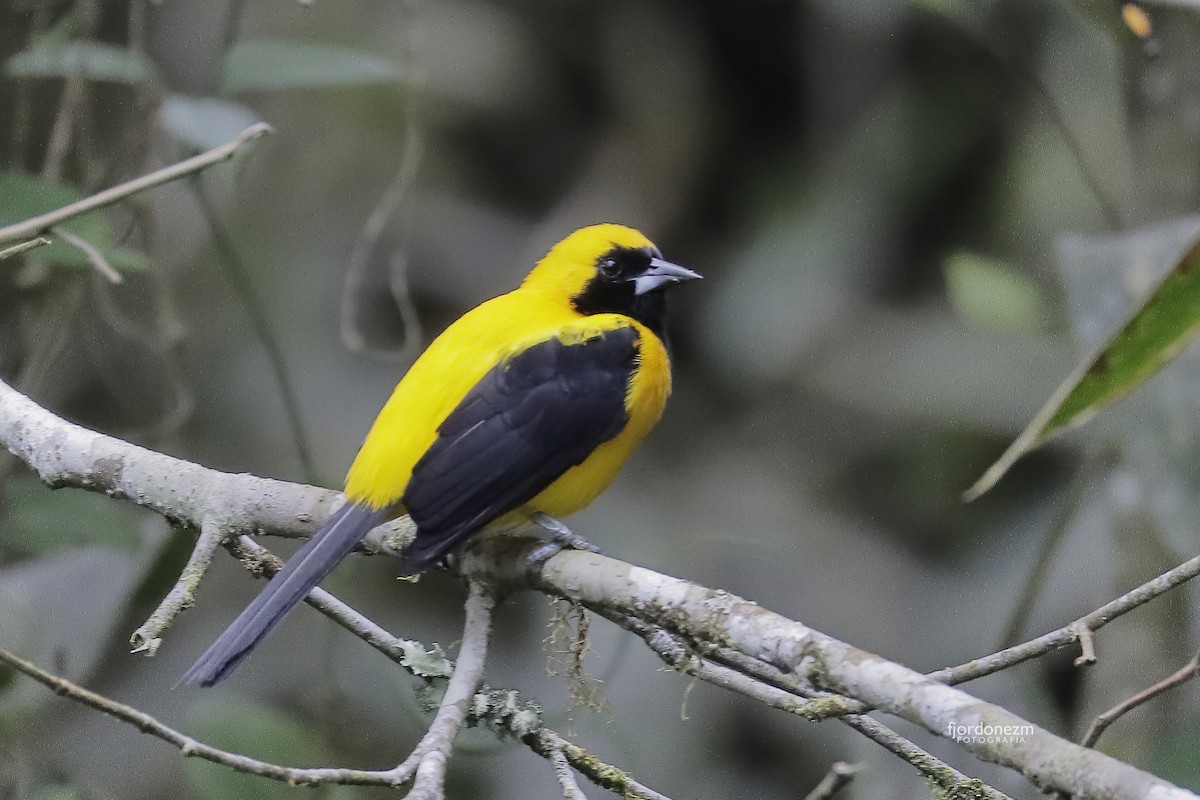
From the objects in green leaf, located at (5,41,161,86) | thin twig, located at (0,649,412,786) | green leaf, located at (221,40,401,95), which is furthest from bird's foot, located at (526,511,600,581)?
green leaf, located at (5,41,161,86)

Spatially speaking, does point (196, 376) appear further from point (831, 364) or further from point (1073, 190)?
point (1073, 190)

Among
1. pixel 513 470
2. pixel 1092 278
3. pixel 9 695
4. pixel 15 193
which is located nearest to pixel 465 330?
pixel 513 470

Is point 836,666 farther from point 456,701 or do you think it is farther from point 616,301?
point 616,301

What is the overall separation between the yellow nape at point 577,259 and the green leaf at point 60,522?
147cm

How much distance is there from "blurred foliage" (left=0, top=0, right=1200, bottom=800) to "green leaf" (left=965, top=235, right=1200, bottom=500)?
6.66 feet

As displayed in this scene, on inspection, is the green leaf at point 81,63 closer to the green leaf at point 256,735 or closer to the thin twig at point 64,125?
the thin twig at point 64,125

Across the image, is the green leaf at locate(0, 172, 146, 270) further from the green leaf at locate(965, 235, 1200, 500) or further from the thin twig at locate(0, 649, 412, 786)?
the green leaf at locate(965, 235, 1200, 500)

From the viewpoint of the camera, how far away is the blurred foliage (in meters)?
4.29

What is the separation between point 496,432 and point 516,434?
48 mm

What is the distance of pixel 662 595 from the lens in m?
2.34

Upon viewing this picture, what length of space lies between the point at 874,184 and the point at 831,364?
886mm

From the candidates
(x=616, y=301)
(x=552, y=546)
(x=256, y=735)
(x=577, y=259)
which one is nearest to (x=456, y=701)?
(x=552, y=546)

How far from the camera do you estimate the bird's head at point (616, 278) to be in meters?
3.97

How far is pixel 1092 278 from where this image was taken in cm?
343
